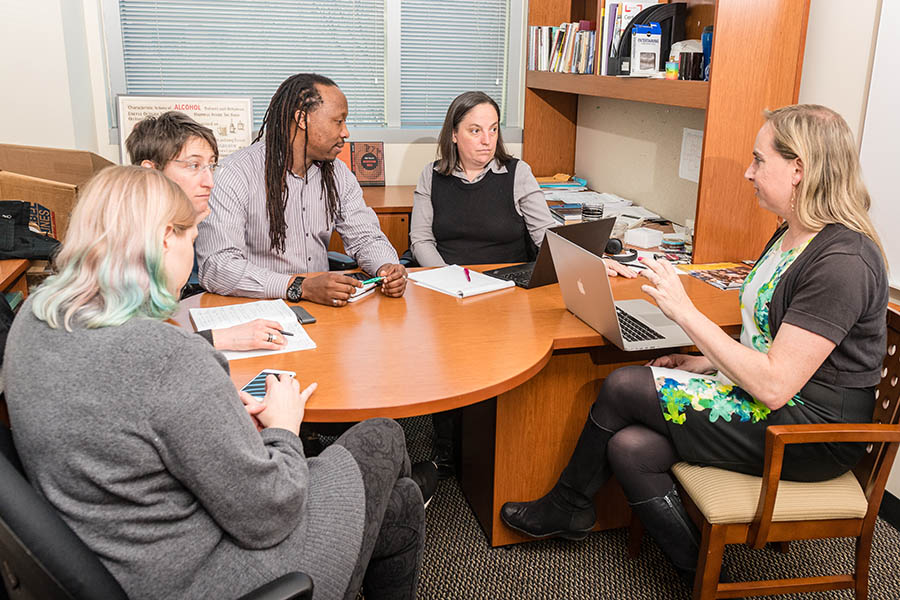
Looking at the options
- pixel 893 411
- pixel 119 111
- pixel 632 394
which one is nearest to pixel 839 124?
pixel 893 411

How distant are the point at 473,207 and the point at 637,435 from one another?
1.38 metres

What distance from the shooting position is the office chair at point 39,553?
943 millimetres

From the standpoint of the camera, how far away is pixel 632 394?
188 centimetres

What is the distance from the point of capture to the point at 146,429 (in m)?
1.06

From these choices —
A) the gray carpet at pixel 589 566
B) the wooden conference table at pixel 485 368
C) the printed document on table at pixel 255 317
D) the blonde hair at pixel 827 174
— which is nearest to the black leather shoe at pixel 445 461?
the wooden conference table at pixel 485 368

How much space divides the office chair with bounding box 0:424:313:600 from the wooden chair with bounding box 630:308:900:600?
1260 mm

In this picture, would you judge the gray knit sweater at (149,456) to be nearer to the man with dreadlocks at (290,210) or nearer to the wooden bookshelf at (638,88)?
the man with dreadlocks at (290,210)

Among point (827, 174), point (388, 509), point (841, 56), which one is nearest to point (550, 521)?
point (388, 509)

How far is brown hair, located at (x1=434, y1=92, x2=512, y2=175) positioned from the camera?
293cm

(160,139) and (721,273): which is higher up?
(160,139)

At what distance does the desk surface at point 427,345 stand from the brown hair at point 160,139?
0.43m

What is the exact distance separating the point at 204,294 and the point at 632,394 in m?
1.28

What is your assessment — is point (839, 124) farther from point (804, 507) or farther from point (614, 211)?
point (614, 211)

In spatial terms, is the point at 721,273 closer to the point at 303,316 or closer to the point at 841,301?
the point at 841,301
